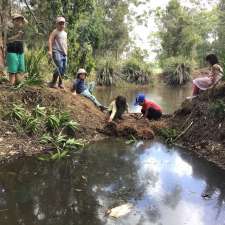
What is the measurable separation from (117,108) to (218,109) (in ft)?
7.99

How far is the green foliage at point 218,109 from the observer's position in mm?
9287

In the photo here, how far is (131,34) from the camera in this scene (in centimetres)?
3453

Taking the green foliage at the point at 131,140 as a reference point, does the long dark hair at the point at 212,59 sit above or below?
above

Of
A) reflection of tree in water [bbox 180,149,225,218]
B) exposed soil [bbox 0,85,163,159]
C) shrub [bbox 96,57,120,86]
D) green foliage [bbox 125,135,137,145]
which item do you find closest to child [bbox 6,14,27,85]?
exposed soil [bbox 0,85,163,159]

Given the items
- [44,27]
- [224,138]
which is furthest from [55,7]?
[224,138]

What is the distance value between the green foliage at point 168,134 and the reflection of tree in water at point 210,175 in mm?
923

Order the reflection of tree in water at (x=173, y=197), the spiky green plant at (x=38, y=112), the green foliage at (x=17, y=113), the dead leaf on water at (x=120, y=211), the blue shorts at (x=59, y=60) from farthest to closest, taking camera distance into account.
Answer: the blue shorts at (x=59, y=60), the spiky green plant at (x=38, y=112), the green foliage at (x=17, y=113), the reflection of tree in water at (x=173, y=197), the dead leaf on water at (x=120, y=211)

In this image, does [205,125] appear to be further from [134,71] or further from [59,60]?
[134,71]

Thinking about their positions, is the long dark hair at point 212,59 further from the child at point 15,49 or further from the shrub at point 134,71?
the shrub at point 134,71

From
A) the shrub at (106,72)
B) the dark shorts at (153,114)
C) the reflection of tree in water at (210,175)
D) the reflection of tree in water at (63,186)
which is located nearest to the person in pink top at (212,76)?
the dark shorts at (153,114)

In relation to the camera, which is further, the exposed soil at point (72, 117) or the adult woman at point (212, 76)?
the adult woman at point (212, 76)

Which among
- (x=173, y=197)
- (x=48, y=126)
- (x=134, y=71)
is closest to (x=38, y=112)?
(x=48, y=126)

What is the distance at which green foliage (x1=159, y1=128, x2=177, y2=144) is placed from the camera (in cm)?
980

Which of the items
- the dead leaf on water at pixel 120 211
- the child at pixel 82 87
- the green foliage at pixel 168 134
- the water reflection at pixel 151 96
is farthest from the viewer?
the water reflection at pixel 151 96
